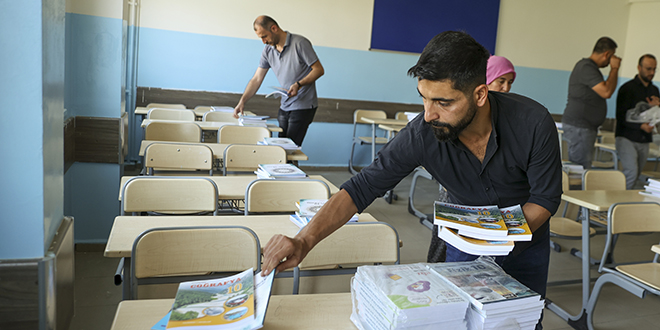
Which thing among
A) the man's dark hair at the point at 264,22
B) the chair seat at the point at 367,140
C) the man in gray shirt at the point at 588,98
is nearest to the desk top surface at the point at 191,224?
the man's dark hair at the point at 264,22

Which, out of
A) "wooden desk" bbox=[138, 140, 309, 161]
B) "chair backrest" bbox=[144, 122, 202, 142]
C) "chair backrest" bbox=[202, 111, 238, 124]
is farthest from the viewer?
"chair backrest" bbox=[202, 111, 238, 124]

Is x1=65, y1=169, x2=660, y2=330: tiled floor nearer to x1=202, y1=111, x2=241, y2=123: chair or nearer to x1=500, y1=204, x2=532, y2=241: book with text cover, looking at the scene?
x1=500, y1=204, x2=532, y2=241: book with text cover

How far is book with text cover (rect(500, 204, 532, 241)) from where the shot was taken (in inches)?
43.6

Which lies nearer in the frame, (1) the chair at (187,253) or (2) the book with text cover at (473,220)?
(2) the book with text cover at (473,220)

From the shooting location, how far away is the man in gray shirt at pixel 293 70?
4059 millimetres

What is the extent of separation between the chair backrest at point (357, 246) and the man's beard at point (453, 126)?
0.71m

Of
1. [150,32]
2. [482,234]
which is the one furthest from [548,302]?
[150,32]

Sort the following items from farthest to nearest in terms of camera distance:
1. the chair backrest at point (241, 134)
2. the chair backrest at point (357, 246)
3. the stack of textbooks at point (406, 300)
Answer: the chair backrest at point (241, 134)
the chair backrest at point (357, 246)
the stack of textbooks at point (406, 300)

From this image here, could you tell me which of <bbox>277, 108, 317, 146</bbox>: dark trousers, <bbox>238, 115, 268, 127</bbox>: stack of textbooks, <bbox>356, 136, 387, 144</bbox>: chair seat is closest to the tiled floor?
<bbox>277, 108, 317, 146</bbox>: dark trousers

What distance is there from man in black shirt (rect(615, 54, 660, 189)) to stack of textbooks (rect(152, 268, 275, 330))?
14.7 feet

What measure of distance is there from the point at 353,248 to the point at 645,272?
158cm

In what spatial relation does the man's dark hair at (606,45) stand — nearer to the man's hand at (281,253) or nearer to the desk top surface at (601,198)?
the desk top surface at (601,198)

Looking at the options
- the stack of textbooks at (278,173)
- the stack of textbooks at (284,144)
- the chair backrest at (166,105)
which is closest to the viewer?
the stack of textbooks at (278,173)

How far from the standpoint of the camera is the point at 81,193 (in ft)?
10.4
